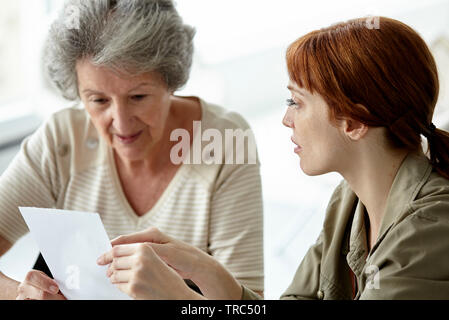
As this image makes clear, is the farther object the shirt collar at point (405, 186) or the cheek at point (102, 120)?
the cheek at point (102, 120)

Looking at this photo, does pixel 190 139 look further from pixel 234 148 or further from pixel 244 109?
pixel 244 109

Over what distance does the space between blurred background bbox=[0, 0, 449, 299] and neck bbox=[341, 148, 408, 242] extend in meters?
1.30

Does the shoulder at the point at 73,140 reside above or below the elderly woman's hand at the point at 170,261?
above

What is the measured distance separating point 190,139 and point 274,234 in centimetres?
171

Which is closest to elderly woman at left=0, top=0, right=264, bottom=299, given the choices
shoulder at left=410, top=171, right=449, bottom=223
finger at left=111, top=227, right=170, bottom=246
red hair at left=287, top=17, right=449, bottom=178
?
finger at left=111, top=227, right=170, bottom=246

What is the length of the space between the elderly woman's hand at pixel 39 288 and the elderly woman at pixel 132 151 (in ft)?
0.36

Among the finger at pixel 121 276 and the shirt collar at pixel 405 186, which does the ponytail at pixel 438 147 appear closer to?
the shirt collar at pixel 405 186

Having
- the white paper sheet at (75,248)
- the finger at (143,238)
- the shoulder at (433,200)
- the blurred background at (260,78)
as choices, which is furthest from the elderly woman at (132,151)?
the blurred background at (260,78)

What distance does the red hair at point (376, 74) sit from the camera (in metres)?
1.14

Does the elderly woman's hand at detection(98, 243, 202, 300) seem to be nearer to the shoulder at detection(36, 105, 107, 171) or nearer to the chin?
the chin

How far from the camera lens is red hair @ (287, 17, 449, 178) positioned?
1137 millimetres

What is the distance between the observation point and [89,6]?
1.48m

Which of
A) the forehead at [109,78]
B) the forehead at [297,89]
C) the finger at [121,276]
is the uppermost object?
the forehead at [109,78]
